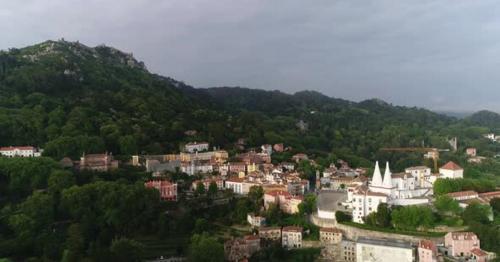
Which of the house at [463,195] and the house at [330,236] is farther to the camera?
the house at [463,195]

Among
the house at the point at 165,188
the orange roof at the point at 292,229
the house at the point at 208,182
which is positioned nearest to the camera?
the orange roof at the point at 292,229

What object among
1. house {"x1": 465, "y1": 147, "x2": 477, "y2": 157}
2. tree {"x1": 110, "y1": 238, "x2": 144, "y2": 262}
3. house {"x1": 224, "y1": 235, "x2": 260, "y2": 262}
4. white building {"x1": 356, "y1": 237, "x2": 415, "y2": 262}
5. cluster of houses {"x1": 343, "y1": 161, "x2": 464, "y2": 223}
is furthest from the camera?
house {"x1": 465, "y1": 147, "x2": 477, "y2": 157}

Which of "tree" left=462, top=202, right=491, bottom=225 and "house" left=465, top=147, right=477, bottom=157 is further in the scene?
"house" left=465, top=147, right=477, bottom=157

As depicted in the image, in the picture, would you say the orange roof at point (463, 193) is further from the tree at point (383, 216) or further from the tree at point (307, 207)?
the tree at point (307, 207)

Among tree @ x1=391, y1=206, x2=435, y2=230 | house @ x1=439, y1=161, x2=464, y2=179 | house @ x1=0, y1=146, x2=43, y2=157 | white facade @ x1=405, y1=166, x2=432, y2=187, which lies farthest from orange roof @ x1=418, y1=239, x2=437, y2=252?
house @ x1=0, y1=146, x2=43, y2=157

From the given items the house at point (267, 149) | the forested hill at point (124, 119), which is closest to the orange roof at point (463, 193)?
the forested hill at point (124, 119)

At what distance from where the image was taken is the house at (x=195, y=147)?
156 ft

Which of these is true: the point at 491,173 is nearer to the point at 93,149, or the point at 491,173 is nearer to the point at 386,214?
the point at 386,214

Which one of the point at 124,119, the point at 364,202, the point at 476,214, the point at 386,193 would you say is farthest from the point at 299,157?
the point at 476,214

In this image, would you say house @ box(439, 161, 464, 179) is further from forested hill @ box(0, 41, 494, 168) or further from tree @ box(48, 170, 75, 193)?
tree @ box(48, 170, 75, 193)

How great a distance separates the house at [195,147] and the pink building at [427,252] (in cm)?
2607

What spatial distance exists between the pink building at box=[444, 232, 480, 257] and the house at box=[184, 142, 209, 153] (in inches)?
1047

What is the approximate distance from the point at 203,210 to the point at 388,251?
1306 cm

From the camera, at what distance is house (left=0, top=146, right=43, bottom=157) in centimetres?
3913
